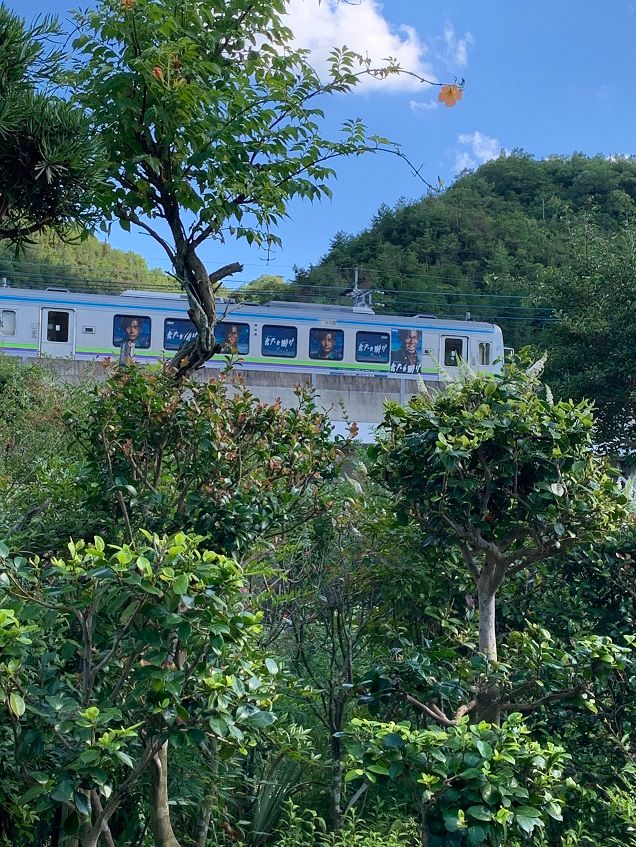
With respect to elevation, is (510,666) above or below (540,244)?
below

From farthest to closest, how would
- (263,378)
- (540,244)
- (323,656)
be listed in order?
(540,244), (263,378), (323,656)

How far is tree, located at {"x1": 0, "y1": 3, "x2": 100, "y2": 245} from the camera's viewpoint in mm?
2422

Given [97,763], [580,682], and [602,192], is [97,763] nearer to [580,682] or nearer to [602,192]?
[580,682]

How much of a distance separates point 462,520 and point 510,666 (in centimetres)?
51

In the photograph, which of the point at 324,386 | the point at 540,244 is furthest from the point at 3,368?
the point at 540,244

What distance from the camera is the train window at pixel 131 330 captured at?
17422 millimetres

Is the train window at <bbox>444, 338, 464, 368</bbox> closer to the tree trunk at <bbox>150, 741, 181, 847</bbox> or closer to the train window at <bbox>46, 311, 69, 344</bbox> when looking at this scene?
the train window at <bbox>46, 311, 69, 344</bbox>

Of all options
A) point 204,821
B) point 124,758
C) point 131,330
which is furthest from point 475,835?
point 131,330

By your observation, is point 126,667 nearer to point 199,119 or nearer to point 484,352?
point 199,119

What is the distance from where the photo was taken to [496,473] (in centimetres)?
289

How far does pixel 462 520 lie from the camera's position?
9.63ft

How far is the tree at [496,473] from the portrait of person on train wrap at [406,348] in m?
15.9

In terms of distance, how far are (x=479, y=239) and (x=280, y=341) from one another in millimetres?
19503

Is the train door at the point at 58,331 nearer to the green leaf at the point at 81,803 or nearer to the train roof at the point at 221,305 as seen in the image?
the train roof at the point at 221,305
